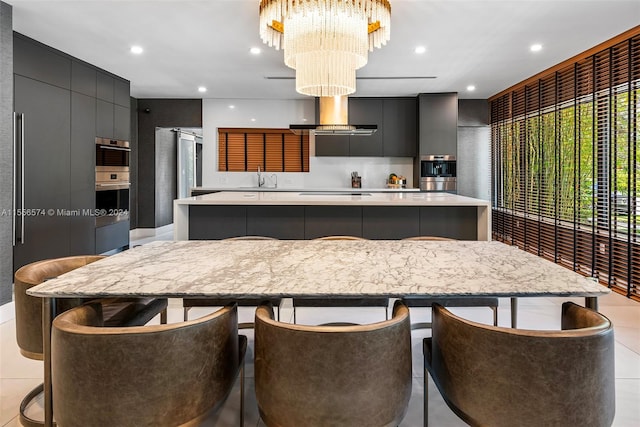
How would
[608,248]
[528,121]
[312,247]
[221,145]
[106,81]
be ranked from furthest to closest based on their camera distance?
[221,145] → [528,121] → [106,81] → [608,248] → [312,247]

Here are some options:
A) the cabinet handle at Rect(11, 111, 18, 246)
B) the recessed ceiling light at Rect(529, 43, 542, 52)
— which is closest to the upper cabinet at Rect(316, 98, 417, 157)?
the recessed ceiling light at Rect(529, 43, 542, 52)

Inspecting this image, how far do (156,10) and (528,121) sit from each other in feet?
15.9

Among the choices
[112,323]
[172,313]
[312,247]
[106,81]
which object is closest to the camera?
[112,323]

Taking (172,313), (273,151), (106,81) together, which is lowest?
(172,313)

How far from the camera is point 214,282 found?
1471mm

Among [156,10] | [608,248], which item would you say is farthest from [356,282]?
[608,248]

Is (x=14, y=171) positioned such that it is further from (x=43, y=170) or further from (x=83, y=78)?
(x=83, y=78)

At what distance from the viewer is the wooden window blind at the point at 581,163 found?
386cm

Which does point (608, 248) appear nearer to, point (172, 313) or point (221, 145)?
point (172, 313)

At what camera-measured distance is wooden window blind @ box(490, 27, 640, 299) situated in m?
3.86

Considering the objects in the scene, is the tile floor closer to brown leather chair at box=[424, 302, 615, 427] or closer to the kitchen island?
the kitchen island

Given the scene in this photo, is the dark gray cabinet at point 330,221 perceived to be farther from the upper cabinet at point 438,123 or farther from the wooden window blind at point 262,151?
the wooden window blind at point 262,151

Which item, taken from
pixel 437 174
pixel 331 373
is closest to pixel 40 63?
pixel 331 373

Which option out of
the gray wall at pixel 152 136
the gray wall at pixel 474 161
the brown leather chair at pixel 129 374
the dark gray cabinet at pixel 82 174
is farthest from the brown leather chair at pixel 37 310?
the gray wall at pixel 474 161
